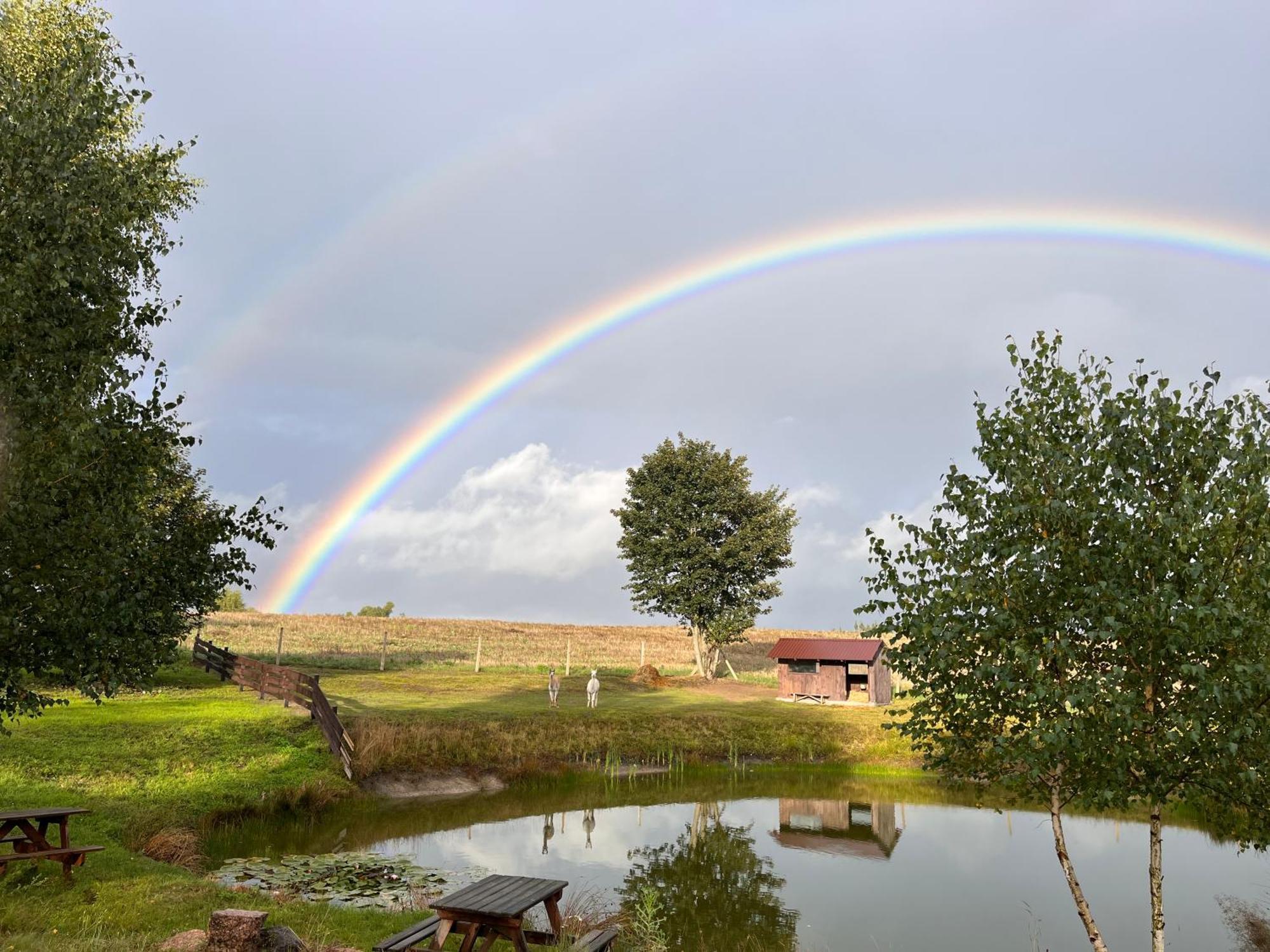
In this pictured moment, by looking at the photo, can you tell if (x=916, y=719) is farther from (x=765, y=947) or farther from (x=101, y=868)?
(x=101, y=868)

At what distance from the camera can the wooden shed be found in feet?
155

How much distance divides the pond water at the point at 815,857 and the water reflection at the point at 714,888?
6 cm

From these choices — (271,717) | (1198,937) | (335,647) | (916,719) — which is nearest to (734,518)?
(335,647)

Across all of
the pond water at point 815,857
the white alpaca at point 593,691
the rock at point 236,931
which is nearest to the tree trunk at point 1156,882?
the pond water at point 815,857

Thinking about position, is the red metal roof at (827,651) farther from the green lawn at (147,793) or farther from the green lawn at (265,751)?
the green lawn at (147,793)

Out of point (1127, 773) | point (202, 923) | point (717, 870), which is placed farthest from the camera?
point (717, 870)

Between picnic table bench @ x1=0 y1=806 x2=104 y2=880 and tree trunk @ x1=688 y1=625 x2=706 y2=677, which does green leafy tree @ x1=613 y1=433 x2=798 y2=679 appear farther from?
picnic table bench @ x1=0 y1=806 x2=104 y2=880

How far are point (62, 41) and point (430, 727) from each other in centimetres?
2326

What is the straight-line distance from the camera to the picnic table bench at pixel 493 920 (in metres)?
10.8

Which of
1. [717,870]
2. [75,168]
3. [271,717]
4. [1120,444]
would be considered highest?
[75,168]

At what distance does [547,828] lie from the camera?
24.4 meters

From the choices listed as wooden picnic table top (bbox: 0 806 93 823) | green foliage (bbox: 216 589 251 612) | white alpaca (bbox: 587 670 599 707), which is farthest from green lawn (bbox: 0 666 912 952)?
green foliage (bbox: 216 589 251 612)

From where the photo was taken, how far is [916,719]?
12570 millimetres

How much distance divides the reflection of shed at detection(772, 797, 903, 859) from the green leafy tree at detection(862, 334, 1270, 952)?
12604 mm
